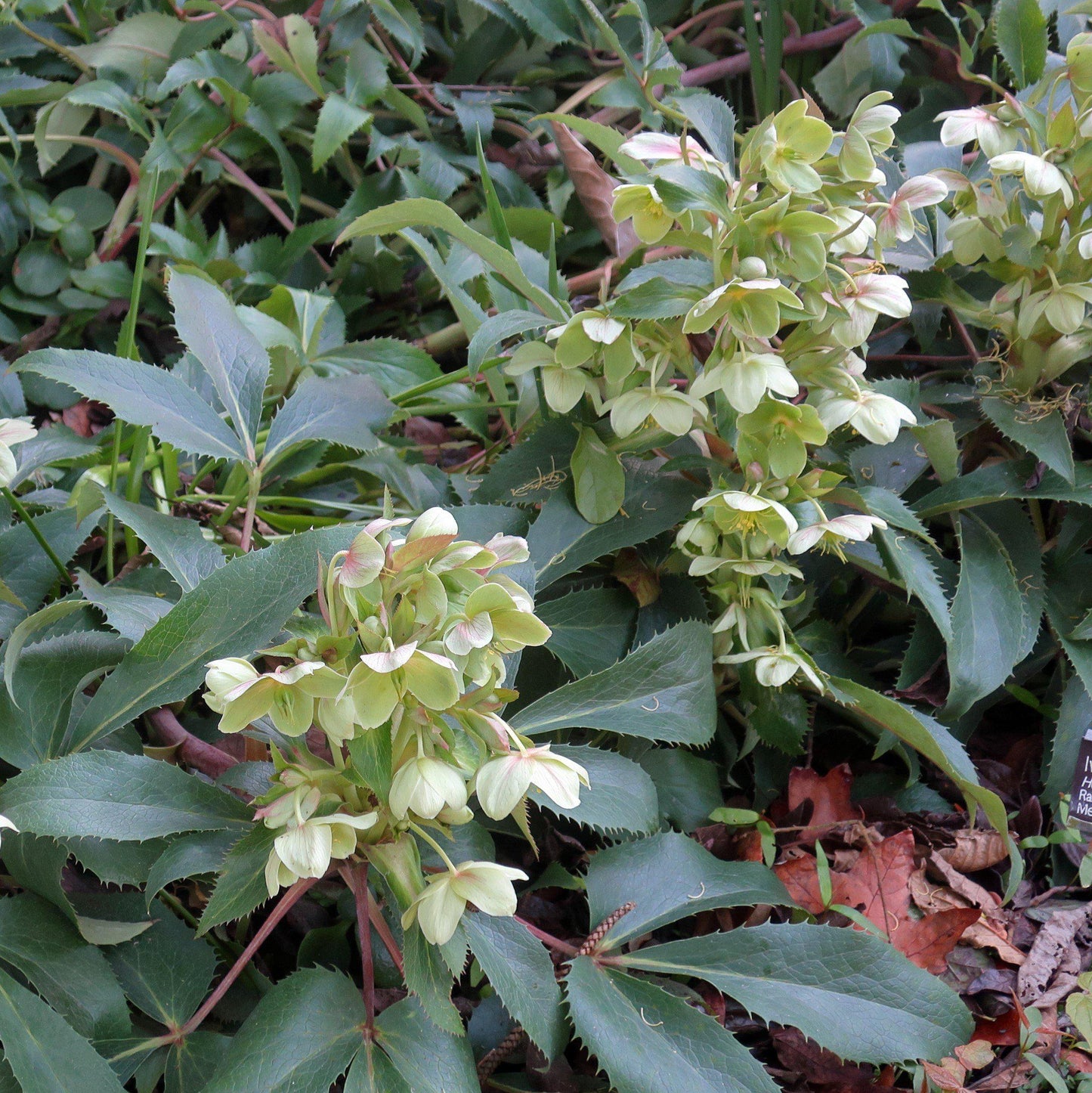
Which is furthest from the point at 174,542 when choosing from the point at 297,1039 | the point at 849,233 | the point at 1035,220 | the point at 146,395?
the point at 1035,220

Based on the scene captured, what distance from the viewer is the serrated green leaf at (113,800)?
0.61m

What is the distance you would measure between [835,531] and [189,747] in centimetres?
56

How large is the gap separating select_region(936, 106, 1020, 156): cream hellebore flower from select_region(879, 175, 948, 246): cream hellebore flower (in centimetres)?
9

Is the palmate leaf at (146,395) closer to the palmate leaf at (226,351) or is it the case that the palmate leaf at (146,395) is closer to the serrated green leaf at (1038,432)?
the palmate leaf at (226,351)

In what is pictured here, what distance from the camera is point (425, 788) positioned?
1.82ft

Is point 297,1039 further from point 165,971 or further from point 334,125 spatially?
point 334,125

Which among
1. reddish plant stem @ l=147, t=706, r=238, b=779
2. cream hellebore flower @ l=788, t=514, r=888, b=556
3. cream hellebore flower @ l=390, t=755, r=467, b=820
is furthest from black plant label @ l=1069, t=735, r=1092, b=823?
reddish plant stem @ l=147, t=706, r=238, b=779

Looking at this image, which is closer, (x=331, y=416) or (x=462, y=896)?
(x=462, y=896)

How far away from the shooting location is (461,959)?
0.60m

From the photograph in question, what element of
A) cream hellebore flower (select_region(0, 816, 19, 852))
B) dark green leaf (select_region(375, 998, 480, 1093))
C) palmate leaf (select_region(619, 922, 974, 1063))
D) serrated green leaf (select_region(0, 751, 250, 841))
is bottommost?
palmate leaf (select_region(619, 922, 974, 1063))

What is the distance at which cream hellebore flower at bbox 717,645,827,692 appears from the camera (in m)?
0.80

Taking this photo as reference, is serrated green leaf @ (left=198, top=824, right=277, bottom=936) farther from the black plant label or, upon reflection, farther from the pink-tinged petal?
the black plant label

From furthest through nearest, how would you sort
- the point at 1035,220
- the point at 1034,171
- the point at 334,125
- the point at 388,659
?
the point at 334,125 < the point at 1035,220 < the point at 1034,171 < the point at 388,659

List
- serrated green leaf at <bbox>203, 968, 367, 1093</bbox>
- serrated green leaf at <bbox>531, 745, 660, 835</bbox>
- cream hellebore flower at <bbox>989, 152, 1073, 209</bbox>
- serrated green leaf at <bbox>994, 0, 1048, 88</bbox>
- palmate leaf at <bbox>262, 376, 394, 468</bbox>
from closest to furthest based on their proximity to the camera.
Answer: serrated green leaf at <bbox>203, 968, 367, 1093</bbox> → serrated green leaf at <bbox>531, 745, 660, 835</bbox> → cream hellebore flower at <bbox>989, 152, 1073, 209</bbox> → palmate leaf at <bbox>262, 376, 394, 468</bbox> → serrated green leaf at <bbox>994, 0, 1048, 88</bbox>
